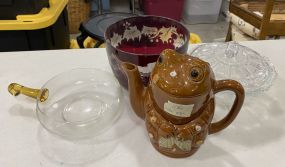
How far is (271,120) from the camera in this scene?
452 mm

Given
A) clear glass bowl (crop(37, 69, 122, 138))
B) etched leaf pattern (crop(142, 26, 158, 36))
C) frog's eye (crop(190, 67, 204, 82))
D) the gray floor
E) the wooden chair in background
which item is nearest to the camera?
frog's eye (crop(190, 67, 204, 82))

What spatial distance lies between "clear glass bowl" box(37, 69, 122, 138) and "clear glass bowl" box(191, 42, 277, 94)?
0.19m

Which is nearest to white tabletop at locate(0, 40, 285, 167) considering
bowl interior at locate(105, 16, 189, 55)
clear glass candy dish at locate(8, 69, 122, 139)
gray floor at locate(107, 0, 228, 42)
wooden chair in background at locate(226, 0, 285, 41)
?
clear glass candy dish at locate(8, 69, 122, 139)

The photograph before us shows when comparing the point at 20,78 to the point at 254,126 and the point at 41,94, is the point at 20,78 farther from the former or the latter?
the point at 254,126

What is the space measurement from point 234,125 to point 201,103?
0.14 meters

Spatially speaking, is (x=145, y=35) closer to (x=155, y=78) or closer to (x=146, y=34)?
(x=146, y=34)

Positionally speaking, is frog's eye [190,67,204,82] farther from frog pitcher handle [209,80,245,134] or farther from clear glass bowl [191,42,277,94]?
clear glass bowl [191,42,277,94]

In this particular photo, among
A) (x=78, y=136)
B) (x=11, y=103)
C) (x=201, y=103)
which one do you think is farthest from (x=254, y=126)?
(x=11, y=103)

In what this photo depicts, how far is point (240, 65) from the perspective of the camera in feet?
1.77

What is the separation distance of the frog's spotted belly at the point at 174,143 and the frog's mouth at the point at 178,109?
36 mm

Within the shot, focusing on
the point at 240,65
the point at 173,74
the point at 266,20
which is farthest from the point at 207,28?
the point at 173,74

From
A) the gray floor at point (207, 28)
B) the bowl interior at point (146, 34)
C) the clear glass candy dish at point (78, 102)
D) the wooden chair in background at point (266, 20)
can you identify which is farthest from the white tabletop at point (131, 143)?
the gray floor at point (207, 28)

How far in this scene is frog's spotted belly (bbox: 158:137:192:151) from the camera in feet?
1.17

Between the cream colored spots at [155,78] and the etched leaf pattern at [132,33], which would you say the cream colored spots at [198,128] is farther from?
the etched leaf pattern at [132,33]
